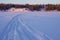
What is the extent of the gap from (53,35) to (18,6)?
746 centimetres

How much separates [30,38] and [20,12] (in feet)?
28.8

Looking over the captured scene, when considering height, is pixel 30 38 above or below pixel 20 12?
below

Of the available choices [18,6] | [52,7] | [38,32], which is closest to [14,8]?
[18,6]

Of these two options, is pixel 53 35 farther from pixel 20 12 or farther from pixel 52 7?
pixel 20 12

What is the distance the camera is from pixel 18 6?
46.7 feet

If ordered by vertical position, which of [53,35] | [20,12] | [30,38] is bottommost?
[30,38]

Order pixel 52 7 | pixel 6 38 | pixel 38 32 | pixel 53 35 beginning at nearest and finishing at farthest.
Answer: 1. pixel 6 38
2. pixel 53 35
3. pixel 38 32
4. pixel 52 7

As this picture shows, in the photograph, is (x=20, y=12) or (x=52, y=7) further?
(x=20, y=12)

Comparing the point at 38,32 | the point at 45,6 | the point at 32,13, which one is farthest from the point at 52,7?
the point at 38,32

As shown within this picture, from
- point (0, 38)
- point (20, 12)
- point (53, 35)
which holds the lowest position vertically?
point (0, 38)

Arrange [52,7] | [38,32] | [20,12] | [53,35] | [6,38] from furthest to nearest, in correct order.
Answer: [20,12] → [52,7] → [38,32] → [53,35] → [6,38]

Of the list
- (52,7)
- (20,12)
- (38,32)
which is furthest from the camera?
(20,12)

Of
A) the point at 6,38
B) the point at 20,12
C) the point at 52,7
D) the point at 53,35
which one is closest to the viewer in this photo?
the point at 6,38

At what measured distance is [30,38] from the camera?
6.66 m
